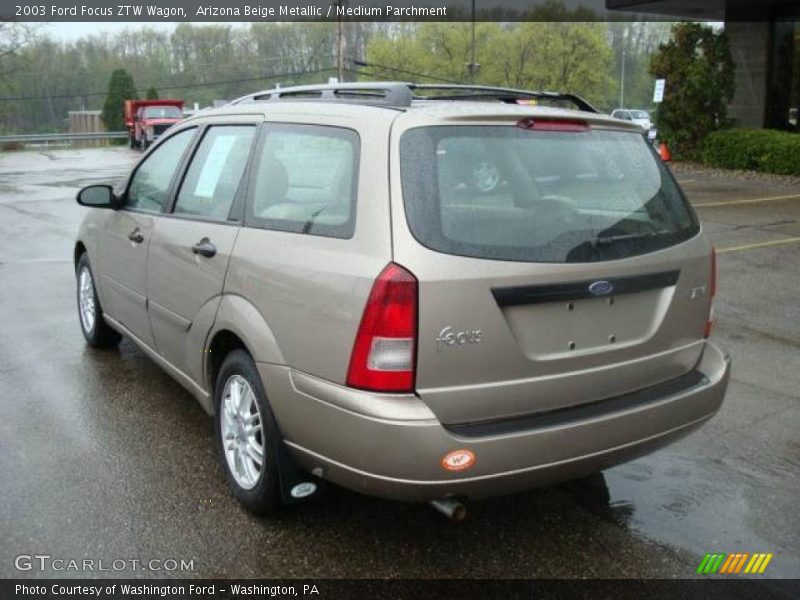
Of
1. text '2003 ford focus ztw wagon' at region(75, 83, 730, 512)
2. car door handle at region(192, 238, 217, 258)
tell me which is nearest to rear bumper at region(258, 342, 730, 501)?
text '2003 ford focus ztw wagon' at region(75, 83, 730, 512)

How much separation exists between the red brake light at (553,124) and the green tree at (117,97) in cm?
5387

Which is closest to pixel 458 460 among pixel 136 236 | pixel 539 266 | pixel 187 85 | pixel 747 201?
pixel 539 266

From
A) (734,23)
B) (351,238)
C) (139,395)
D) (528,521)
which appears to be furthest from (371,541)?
(734,23)

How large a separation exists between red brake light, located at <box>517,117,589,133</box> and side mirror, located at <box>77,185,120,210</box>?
2858 mm

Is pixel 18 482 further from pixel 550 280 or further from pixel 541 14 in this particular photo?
pixel 541 14

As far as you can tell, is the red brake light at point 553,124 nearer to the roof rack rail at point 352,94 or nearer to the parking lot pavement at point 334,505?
the roof rack rail at point 352,94

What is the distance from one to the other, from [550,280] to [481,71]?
233ft

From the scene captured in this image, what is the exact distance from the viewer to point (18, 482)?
367 centimetres

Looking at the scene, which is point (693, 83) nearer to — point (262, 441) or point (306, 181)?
point (306, 181)

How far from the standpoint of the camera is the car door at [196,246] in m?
3.57

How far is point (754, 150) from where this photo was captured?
66.9ft

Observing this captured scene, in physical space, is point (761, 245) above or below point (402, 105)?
below

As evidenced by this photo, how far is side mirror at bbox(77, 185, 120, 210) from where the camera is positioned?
4816 mm

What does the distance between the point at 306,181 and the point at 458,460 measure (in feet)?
4.33
